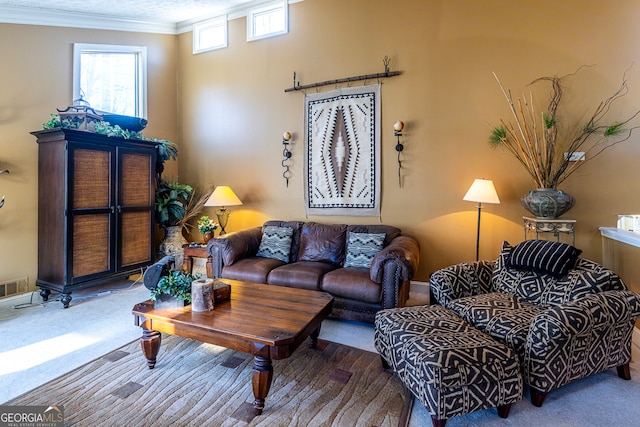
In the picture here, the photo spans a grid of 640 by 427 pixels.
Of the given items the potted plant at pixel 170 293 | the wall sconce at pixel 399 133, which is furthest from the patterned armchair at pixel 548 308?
the potted plant at pixel 170 293

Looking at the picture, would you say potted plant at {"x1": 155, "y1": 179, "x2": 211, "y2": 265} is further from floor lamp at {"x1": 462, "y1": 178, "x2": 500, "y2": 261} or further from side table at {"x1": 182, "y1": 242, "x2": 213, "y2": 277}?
floor lamp at {"x1": 462, "y1": 178, "x2": 500, "y2": 261}

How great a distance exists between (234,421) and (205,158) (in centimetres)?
399

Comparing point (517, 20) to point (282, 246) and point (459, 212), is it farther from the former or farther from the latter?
point (282, 246)

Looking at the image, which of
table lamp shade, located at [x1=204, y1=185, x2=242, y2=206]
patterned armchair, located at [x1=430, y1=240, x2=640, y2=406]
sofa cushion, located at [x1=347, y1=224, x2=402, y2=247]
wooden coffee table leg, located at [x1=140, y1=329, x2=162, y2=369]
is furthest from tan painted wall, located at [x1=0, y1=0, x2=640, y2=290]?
wooden coffee table leg, located at [x1=140, y1=329, x2=162, y2=369]

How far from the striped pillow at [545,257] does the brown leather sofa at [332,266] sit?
0.79m

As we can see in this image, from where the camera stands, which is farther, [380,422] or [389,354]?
[389,354]

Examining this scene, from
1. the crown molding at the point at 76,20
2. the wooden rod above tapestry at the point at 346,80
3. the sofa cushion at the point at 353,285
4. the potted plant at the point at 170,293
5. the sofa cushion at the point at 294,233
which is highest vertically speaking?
the crown molding at the point at 76,20

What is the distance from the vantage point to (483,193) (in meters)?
2.99

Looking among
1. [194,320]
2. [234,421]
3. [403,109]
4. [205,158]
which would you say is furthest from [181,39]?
[234,421]

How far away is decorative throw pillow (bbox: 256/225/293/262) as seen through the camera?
3623 mm

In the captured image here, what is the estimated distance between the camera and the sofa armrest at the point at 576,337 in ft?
5.57

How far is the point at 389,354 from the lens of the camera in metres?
1.94

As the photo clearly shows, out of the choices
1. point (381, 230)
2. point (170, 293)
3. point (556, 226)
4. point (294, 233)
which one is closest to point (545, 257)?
point (556, 226)

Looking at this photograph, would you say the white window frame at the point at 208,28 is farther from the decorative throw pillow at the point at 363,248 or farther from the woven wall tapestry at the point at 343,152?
the decorative throw pillow at the point at 363,248
